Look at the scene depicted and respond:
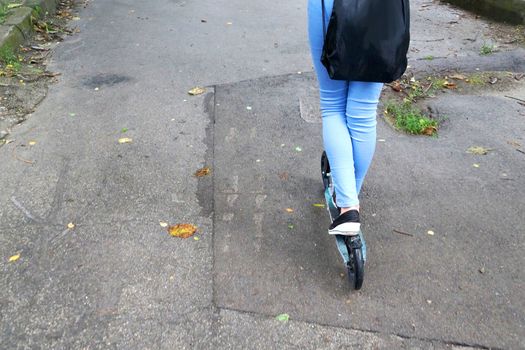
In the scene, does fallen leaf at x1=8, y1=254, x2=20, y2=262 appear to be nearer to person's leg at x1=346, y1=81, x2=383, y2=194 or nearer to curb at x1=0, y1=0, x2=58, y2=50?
person's leg at x1=346, y1=81, x2=383, y2=194

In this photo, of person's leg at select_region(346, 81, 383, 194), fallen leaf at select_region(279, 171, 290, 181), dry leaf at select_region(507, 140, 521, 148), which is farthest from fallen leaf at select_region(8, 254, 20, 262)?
dry leaf at select_region(507, 140, 521, 148)

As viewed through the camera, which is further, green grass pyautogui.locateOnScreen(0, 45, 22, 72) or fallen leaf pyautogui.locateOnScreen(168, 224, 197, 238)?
green grass pyautogui.locateOnScreen(0, 45, 22, 72)

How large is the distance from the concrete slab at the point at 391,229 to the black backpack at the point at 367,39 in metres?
1.07

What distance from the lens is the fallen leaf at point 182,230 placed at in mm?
2896

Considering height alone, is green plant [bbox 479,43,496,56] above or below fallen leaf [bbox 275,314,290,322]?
below

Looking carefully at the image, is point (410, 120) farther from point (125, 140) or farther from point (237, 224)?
point (125, 140)

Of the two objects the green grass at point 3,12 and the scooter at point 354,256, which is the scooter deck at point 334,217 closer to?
the scooter at point 354,256

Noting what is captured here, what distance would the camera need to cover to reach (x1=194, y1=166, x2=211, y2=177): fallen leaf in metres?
3.51

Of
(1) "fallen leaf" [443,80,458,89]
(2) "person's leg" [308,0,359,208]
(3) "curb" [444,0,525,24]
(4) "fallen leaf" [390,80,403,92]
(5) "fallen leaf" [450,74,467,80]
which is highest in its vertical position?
(2) "person's leg" [308,0,359,208]

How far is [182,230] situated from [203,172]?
2.30 feet

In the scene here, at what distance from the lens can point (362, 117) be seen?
2414 millimetres

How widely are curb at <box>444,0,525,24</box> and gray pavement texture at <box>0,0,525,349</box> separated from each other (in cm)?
261

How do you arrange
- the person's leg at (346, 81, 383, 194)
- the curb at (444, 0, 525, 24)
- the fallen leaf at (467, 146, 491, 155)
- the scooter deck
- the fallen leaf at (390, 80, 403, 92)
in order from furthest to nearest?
1. the curb at (444, 0, 525, 24)
2. the fallen leaf at (390, 80, 403, 92)
3. the fallen leaf at (467, 146, 491, 155)
4. the scooter deck
5. the person's leg at (346, 81, 383, 194)

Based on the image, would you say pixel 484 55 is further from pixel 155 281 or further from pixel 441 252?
pixel 155 281
